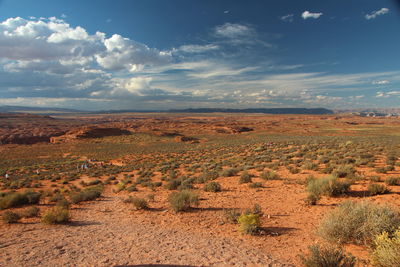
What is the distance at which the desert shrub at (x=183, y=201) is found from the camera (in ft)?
25.6

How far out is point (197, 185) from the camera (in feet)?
40.4

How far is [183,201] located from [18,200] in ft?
24.8

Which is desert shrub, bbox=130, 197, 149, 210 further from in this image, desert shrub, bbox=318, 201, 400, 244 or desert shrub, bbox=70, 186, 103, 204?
desert shrub, bbox=318, 201, 400, 244

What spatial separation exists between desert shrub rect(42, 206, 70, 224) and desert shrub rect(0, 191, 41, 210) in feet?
12.5

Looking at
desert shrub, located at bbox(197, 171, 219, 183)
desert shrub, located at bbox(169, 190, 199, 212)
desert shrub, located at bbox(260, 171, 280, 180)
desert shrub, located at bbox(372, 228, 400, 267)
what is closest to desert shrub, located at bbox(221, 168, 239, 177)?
desert shrub, located at bbox(197, 171, 219, 183)

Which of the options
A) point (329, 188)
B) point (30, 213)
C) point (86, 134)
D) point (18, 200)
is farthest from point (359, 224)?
point (86, 134)

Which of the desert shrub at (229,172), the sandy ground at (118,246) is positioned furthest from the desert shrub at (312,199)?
the desert shrub at (229,172)

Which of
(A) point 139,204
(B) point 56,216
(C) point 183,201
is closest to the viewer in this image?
(B) point 56,216

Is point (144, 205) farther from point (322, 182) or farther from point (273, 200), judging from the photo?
point (322, 182)

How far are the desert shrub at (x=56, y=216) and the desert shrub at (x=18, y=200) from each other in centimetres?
381

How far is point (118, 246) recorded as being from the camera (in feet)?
17.5

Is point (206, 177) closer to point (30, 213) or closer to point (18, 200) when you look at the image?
point (30, 213)

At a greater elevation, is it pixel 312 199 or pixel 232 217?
pixel 312 199

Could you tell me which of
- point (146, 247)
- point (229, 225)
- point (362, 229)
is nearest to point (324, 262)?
point (362, 229)
